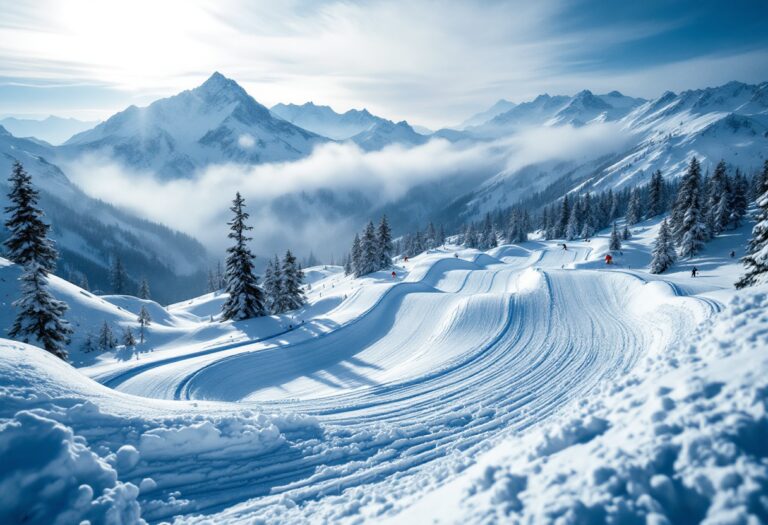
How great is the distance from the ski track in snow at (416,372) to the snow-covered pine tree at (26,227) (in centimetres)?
1294

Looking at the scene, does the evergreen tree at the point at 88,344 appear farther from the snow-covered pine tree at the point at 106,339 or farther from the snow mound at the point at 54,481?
the snow mound at the point at 54,481

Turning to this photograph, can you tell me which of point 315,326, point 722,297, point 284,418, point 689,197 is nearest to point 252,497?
point 284,418

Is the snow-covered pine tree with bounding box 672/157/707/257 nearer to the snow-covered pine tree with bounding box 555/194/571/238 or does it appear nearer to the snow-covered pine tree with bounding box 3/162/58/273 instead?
the snow-covered pine tree with bounding box 555/194/571/238

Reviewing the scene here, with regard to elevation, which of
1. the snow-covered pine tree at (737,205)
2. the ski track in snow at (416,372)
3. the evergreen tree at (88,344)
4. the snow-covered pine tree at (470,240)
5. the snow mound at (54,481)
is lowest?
the evergreen tree at (88,344)

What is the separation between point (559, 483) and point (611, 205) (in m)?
104

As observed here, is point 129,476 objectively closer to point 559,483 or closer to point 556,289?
point 559,483

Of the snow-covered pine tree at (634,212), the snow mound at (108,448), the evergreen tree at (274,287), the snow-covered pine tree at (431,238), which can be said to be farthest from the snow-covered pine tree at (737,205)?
the snow mound at (108,448)

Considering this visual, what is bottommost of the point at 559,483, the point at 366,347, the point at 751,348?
the point at 366,347

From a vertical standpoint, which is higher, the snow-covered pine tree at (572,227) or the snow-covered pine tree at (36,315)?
the snow-covered pine tree at (572,227)

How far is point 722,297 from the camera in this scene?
14484 mm

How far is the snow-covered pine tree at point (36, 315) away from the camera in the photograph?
19.0 meters

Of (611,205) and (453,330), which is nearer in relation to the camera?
(453,330)

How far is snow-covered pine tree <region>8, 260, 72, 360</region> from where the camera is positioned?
19047 millimetres

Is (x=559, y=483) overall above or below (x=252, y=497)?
above
